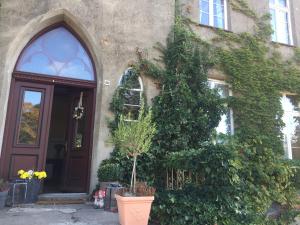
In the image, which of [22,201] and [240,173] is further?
[240,173]

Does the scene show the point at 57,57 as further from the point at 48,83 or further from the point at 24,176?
the point at 24,176

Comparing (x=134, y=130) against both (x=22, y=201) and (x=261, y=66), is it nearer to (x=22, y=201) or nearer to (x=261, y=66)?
(x=22, y=201)

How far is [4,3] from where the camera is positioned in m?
6.48

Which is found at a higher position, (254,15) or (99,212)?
(254,15)

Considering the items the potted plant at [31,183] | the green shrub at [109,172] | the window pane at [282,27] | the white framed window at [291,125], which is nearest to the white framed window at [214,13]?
the window pane at [282,27]

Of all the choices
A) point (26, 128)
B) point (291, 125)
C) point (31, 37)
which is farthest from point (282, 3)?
point (26, 128)

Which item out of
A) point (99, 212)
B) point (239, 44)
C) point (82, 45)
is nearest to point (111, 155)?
point (99, 212)

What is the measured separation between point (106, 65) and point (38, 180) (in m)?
2.99

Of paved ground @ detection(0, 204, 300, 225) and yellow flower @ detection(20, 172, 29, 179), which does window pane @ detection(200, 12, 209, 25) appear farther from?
yellow flower @ detection(20, 172, 29, 179)

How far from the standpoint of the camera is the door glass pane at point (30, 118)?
6301 mm

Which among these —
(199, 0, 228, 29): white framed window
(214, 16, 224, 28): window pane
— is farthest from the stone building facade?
(214, 16, 224, 28): window pane

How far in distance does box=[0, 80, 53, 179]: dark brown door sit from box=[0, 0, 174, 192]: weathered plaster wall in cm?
23

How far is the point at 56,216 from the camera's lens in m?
4.72

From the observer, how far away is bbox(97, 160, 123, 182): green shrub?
581cm
